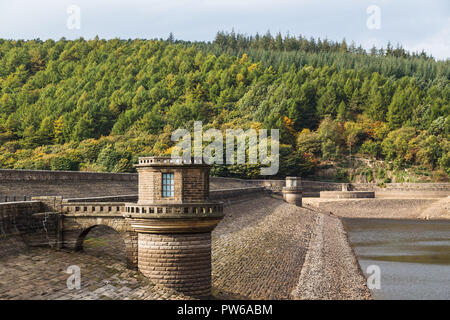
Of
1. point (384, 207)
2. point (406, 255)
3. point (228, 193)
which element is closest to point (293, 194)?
point (384, 207)

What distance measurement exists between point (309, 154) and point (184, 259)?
105 m

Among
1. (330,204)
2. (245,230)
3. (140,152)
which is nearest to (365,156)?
(330,204)

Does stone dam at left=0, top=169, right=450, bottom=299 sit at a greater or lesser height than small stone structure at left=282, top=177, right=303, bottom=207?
greater

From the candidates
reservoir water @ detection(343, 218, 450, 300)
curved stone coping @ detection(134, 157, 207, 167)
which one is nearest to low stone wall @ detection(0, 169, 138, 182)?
Answer: curved stone coping @ detection(134, 157, 207, 167)

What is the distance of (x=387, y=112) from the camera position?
147m

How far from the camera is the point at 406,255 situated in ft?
168

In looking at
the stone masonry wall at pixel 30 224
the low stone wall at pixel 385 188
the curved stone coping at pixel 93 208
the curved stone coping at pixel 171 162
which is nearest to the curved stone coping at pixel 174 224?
the curved stone coping at pixel 93 208

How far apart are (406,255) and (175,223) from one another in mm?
32791

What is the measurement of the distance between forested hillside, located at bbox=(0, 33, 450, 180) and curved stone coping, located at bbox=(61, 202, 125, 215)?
74.0m

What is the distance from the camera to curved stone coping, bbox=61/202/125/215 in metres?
27.0

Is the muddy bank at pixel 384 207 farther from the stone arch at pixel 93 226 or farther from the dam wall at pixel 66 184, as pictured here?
the stone arch at pixel 93 226

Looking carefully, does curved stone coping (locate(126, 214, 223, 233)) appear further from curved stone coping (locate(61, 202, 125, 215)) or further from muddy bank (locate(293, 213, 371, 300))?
muddy bank (locate(293, 213, 371, 300))

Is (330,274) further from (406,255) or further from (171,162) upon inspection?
(171,162)

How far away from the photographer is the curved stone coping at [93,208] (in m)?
27.0
